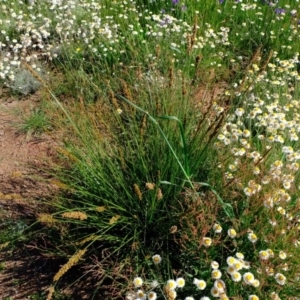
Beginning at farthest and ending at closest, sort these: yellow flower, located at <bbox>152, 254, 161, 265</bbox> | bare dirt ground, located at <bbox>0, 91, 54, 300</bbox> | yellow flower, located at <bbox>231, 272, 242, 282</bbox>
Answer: bare dirt ground, located at <bbox>0, 91, 54, 300</bbox>
yellow flower, located at <bbox>152, 254, 161, 265</bbox>
yellow flower, located at <bbox>231, 272, 242, 282</bbox>

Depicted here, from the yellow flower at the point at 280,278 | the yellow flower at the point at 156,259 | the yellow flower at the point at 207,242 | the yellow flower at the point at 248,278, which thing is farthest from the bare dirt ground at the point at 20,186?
the yellow flower at the point at 280,278

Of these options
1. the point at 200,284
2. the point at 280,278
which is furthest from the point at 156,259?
the point at 280,278

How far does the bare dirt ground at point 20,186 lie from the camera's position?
10.2ft

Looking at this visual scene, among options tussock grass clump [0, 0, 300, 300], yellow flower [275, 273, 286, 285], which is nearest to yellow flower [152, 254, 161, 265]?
tussock grass clump [0, 0, 300, 300]

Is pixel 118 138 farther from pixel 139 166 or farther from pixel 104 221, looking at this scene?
pixel 104 221

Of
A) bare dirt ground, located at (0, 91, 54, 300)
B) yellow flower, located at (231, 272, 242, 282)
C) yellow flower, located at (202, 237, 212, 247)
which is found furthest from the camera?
bare dirt ground, located at (0, 91, 54, 300)

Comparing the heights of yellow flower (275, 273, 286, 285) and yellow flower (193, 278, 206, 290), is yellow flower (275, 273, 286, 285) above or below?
above

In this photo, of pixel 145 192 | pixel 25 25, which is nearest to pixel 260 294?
pixel 145 192

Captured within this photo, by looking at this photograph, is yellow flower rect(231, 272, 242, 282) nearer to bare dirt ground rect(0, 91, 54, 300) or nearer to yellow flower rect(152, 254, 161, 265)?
yellow flower rect(152, 254, 161, 265)

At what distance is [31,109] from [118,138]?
4.97 feet

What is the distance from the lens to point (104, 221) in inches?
120

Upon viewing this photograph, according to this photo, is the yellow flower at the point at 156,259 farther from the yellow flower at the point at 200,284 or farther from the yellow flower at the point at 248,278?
the yellow flower at the point at 248,278

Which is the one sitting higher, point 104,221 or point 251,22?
point 251,22

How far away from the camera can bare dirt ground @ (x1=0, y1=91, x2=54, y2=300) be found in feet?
10.2
